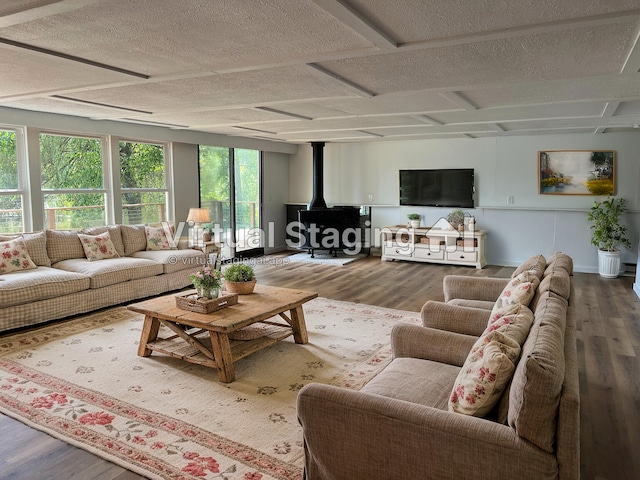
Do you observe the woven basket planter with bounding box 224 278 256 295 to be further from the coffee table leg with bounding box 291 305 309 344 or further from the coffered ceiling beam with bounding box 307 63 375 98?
the coffered ceiling beam with bounding box 307 63 375 98

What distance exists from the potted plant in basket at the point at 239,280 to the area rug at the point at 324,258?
13.0 ft

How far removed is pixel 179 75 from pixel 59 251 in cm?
306

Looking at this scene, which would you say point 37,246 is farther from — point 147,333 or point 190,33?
point 190,33

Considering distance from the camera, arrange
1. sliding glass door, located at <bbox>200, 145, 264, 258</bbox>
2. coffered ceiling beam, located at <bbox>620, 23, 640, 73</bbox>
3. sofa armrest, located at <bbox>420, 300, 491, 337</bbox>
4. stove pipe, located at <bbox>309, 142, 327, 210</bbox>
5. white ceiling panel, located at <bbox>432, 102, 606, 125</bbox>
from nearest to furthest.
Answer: coffered ceiling beam, located at <bbox>620, 23, 640, 73</bbox>
sofa armrest, located at <bbox>420, 300, 491, 337</bbox>
white ceiling panel, located at <bbox>432, 102, 606, 125</bbox>
sliding glass door, located at <bbox>200, 145, 264, 258</bbox>
stove pipe, located at <bbox>309, 142, 327, 210</bbox>

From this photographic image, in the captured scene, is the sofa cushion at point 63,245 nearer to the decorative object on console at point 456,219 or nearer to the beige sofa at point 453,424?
the beige sofa at point 453,424

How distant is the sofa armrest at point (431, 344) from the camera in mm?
2625

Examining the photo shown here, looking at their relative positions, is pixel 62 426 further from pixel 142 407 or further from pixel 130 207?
pixel 130 207

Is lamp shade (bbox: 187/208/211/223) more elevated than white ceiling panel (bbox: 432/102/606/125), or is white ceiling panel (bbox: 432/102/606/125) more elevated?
white ceiling panel (bbox: 432/102/606/125)

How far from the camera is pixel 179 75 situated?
322 cm

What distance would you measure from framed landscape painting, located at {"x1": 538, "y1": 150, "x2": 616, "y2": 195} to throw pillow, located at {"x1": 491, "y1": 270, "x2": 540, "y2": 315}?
5.27 m

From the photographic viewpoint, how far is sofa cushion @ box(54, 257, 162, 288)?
4938 millimetres

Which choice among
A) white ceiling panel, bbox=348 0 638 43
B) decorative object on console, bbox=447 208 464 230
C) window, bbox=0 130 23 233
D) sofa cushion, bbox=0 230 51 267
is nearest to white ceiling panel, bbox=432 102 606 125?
decorative object on console, bbox=447 208 464 230

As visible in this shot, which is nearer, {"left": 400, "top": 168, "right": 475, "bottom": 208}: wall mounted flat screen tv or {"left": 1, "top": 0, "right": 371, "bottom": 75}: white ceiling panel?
{"left": 1, "top": 0, "right": 371, "bottom": 75}: white ceiling panel

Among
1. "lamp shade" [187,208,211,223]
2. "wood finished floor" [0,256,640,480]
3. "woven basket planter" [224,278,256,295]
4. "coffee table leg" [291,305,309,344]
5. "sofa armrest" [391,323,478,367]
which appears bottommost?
"wood finished floor" [0,256,640,480]
